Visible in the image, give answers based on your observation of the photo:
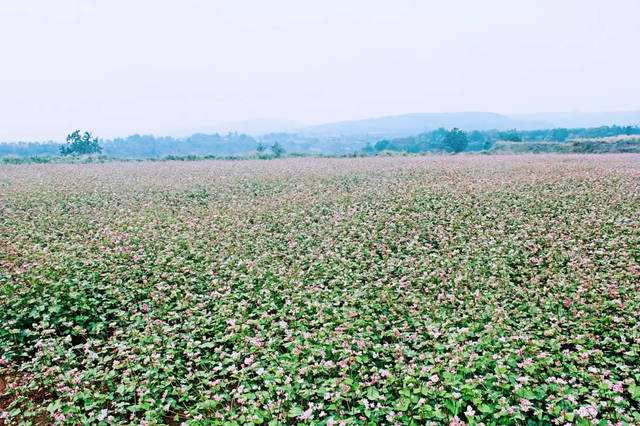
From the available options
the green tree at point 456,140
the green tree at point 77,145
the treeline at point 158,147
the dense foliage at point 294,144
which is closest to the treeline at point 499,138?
the dense foliage at point 294,144

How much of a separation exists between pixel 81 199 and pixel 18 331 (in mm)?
15510

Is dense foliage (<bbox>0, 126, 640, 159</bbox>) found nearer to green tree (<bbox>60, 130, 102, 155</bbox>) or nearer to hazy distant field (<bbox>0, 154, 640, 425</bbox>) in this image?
green tree (<bbox>60, 130, 102, 155</bbox>)

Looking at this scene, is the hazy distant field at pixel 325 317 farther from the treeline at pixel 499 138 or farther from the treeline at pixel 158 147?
the treeline at pixel 158 147

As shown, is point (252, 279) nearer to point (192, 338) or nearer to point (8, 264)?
point (192, 338)

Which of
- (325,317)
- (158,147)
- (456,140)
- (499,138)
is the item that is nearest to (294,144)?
(158,147)

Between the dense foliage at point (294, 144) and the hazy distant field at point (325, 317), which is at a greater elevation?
the dense foliage at point (294, 144)

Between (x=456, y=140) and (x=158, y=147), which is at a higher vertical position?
(x=158, y=147)

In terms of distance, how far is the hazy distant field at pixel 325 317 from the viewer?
504 cm

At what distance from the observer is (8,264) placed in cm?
989

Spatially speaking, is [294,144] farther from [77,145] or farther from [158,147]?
[77,145]

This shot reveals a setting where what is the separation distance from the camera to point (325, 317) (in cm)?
709

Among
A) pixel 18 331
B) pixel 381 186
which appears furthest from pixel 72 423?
pixel 381 186

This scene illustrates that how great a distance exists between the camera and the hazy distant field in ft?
16.5

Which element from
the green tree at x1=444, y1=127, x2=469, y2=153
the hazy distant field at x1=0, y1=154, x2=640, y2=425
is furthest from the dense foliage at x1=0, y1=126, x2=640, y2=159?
the hazy distant field at x1=0, y1=154, x2=640, y2=425
